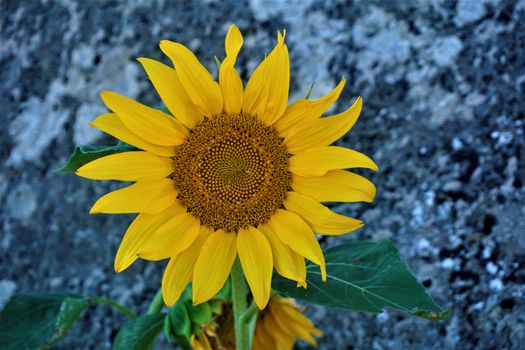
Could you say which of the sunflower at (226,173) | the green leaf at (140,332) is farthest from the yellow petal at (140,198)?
the green leaf at (140,332)

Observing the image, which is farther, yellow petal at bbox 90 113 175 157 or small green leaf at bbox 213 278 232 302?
small green leaf at bbox 213 278 232 302

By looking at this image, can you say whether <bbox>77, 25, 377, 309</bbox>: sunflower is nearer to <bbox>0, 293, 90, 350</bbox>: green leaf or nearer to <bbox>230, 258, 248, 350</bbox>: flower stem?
<bbox>230, 258, 248, 350</bbox>: flower stem

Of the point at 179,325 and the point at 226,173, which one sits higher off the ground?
the point at 226,173

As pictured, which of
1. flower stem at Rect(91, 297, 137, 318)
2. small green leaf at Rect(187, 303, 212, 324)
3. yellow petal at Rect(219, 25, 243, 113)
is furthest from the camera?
flower stem at Rect(91, 297, 137, 318)

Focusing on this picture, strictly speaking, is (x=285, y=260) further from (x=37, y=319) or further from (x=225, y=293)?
(x=37, y=319)

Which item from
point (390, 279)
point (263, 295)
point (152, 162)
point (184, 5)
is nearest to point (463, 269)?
point (390, 279)

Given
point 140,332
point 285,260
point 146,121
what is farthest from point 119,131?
point 140,332

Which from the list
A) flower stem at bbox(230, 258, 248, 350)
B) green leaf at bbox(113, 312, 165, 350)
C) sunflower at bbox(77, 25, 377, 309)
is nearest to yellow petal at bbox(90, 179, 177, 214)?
sunflower at bbox(77, 25, 377, 309)
